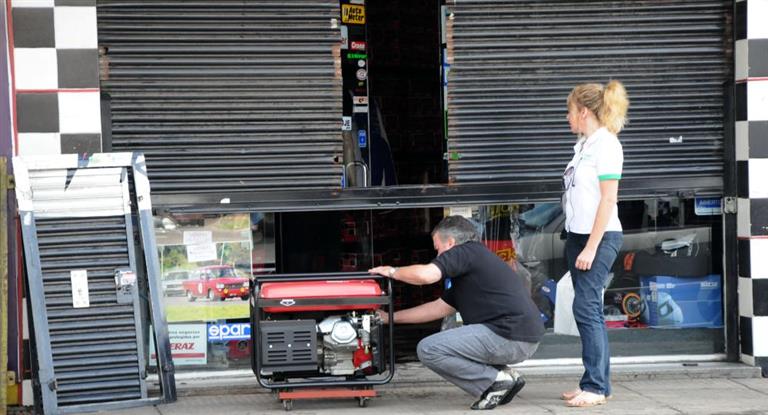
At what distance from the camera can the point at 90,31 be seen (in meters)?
6.61

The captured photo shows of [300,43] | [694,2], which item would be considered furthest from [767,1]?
[300,43]

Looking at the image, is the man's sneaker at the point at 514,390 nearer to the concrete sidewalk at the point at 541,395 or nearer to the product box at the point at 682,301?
the concrete sidewalk at the point at 541,395

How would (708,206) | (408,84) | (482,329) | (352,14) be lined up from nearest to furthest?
(482,329)
(708,206)
(352,14)
(408,84)

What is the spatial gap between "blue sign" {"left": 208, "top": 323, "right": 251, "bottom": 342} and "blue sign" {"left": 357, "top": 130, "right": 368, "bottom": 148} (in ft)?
6.22

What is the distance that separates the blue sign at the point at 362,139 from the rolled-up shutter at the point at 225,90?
128 cm

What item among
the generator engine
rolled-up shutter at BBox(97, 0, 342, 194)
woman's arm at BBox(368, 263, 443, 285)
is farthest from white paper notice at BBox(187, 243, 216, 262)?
woman's arm at BBox(368, 263, 443, 285)

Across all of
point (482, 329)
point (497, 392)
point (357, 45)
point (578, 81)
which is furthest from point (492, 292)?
point (357, 45)

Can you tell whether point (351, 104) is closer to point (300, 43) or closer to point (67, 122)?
point (300, 43)

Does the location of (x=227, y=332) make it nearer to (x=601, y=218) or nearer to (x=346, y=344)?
(x=346, y=344)

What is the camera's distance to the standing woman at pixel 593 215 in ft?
20.4

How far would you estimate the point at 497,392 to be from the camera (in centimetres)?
623

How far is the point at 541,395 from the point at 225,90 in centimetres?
270

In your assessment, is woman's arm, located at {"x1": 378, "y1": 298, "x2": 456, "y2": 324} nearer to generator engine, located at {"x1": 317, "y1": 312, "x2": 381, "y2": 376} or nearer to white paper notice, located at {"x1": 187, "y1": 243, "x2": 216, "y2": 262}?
generator engine, located at {"x1": 317, "y1": 312, "x2": 381, "y2": 376}

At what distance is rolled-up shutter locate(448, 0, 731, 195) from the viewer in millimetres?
7211
